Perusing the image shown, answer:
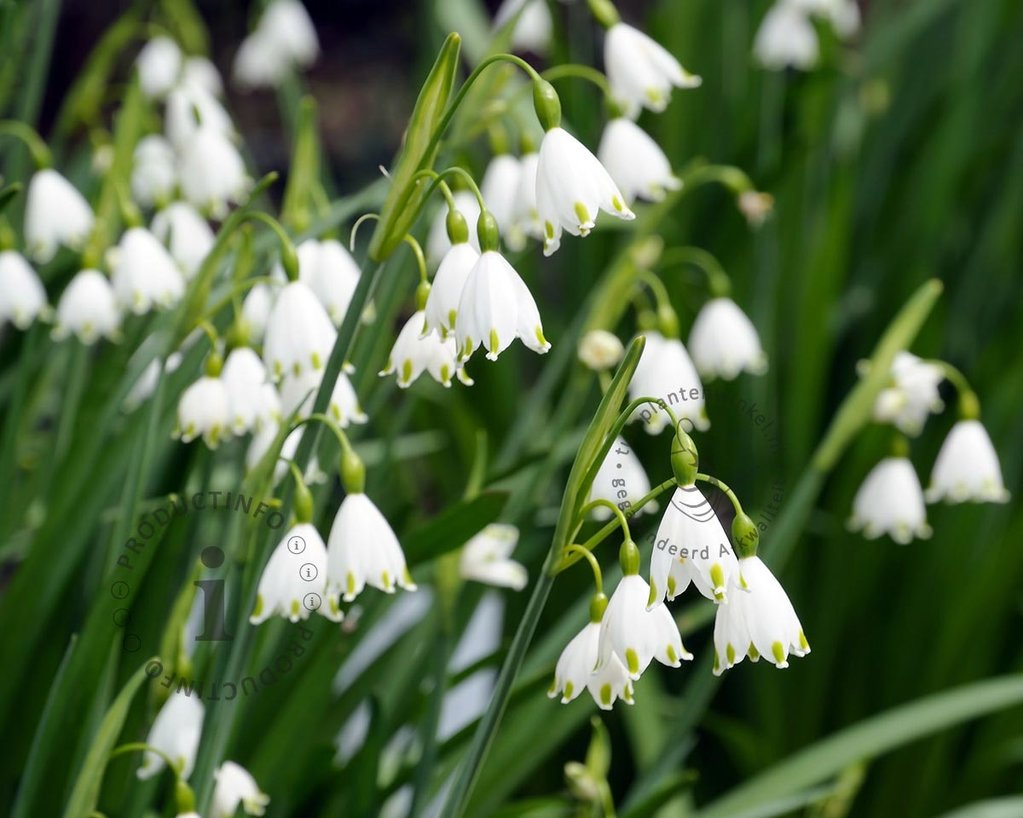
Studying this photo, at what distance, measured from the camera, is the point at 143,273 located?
1517mm

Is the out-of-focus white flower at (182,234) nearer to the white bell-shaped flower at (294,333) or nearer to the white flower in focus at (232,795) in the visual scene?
the white bell-shaped flower at (294,333)

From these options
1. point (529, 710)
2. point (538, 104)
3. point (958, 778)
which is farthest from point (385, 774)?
point (538, 104)

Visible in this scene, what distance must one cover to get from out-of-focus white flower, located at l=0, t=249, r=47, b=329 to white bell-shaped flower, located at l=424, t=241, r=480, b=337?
725mm

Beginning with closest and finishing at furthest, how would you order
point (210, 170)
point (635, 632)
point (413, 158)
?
point (635, 632) → point (413, 158) → point (210, 170)

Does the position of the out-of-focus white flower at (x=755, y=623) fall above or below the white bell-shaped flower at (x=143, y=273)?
below

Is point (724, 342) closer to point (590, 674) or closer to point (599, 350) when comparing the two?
point (599, 350)

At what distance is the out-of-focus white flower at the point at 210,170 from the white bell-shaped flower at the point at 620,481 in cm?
69

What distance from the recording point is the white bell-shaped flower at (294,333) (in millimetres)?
1170

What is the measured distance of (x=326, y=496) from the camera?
159 cm

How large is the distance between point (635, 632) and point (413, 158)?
0.43m

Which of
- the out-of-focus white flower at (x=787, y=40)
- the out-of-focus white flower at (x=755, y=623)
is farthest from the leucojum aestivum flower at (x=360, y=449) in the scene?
the out-of-focus white flower at (x=787, y=40)

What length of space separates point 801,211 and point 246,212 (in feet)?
5.33

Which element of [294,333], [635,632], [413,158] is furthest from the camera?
[294,333]

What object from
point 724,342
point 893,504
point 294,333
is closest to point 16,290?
point 294,333
